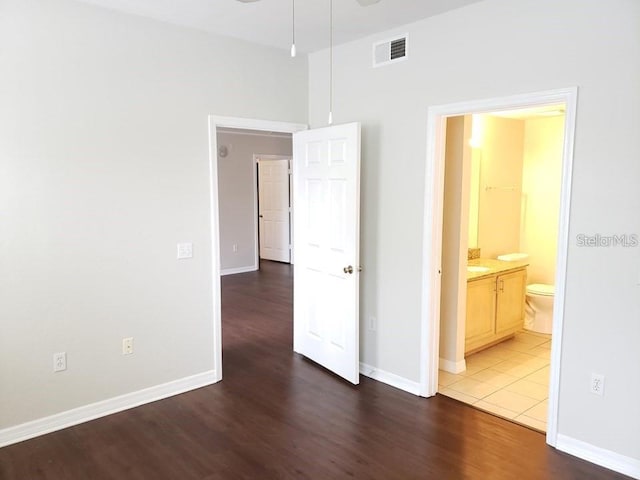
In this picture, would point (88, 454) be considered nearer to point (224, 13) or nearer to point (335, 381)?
point (335, 381)

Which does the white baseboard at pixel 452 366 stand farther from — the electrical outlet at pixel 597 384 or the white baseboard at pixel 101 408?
the white baseboard at pixel 101 408

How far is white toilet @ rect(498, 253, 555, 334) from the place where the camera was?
498 cm

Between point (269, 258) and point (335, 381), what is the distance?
642cm

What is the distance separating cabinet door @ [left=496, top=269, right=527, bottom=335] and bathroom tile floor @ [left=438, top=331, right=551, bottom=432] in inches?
7.7

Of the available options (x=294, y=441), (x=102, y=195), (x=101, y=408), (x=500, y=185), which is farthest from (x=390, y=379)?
(x=500, y=185)

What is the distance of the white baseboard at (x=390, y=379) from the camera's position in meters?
3.59

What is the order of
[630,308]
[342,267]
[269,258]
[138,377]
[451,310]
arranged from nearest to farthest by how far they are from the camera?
[630,308] < [138,377] < [342,267] < [451,310] < [269,258]

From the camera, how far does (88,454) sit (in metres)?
2.76

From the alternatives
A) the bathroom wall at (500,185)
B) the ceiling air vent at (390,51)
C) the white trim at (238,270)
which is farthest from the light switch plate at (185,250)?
the white trim at (238,270)

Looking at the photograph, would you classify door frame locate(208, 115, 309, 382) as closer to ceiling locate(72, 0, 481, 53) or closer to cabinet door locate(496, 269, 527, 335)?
ceiling locate(72, 0, 481, 53)

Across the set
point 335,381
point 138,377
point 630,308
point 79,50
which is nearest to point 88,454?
point 138,377

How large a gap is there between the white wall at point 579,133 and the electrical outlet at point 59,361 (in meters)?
2.49

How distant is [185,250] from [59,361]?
113 centimetres

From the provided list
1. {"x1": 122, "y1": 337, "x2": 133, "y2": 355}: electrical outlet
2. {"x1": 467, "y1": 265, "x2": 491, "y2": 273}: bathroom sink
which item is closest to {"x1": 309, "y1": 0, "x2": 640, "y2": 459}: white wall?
{"x1": 467, "y1": 265, "x2": 491, "y2": 273}: bathroom sink
